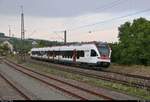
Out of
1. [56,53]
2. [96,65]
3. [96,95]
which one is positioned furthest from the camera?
[56,53]

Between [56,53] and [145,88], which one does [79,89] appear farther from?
[56,53]

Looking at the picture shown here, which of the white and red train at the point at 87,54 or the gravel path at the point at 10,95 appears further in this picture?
the white and red train at the point at 87,54

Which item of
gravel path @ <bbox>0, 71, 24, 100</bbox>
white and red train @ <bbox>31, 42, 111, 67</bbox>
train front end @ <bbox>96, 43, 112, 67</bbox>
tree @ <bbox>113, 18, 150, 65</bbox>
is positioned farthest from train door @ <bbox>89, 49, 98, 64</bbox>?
gravel path @ <bbox>0, 71, 24, 100</bbox>

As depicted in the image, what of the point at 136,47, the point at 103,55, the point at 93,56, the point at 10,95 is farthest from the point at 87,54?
the point at 10,95

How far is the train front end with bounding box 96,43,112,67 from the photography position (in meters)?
42.6

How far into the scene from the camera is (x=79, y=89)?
22.8 m

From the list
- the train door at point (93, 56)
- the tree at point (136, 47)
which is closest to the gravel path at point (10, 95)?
the train door at point (93, 56)

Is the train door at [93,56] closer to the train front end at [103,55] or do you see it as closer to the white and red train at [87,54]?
the white and red train at [87,54]

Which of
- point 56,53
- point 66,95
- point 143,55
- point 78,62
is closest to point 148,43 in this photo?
point 143,55

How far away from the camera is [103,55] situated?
43.1m

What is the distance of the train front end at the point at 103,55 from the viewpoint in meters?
42.6

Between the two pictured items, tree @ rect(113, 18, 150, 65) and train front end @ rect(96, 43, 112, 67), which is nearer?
train front end @ rect(96, 43, 112, 67)

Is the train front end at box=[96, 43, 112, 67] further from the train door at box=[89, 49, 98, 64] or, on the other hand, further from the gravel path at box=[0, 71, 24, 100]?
the gravel path at box=[0, 71, 24, 100]

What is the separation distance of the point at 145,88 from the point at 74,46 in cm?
2970
